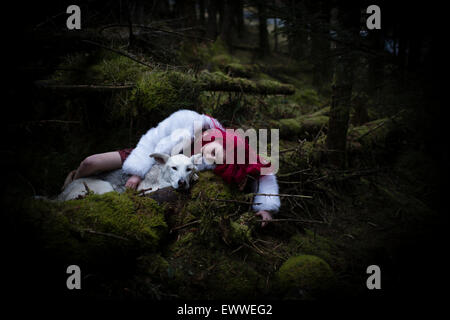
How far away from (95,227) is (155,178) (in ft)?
4.03

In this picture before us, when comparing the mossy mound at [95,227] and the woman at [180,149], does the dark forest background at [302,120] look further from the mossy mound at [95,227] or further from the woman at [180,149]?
the woman at [180,149]

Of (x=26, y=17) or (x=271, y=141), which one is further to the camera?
(x=271, y=141)

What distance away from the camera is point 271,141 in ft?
17.8

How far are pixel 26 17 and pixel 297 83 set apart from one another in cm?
1316

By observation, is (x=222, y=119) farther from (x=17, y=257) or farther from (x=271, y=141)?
(x=17, y=257)

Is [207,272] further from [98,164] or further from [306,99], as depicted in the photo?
[306,99]

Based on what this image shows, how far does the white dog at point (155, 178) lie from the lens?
125 inches

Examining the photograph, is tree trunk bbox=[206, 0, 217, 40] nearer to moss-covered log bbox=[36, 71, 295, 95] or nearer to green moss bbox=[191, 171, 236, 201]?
moss-covered log bbox=[36, 71, 295, 95]

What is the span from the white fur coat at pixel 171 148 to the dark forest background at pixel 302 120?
14.9 inches

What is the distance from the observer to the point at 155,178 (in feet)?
A: 11.2

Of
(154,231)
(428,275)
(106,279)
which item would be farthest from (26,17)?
(428,275)

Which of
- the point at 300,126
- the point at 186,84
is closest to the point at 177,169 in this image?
the point at 186,84
